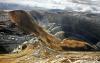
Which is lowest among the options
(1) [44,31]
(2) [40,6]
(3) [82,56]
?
(3) [82,56]

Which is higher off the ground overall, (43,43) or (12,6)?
(12,6)

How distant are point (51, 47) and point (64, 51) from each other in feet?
2.42

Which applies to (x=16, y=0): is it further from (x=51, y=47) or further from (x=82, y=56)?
(x=82, y=56)

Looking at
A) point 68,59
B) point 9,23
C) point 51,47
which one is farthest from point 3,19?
point 68,59

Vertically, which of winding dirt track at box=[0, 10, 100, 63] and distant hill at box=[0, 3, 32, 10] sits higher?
distant hill at box=[0, 3, 32, 10]

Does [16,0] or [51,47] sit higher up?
[16,0]

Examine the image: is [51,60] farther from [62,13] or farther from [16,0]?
[16,0]

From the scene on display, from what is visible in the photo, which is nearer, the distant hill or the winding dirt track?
the winding dirt track

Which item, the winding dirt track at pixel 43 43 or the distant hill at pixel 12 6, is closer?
the winding dirt track at pixel 43 43

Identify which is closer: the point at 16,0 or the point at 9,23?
the point at 9,23

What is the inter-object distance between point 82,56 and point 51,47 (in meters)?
1.69

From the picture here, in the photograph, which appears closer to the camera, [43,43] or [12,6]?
[43,43]

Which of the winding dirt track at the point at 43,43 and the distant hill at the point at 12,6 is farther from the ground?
the distant hill at the point at 12,6

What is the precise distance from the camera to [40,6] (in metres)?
16.9
